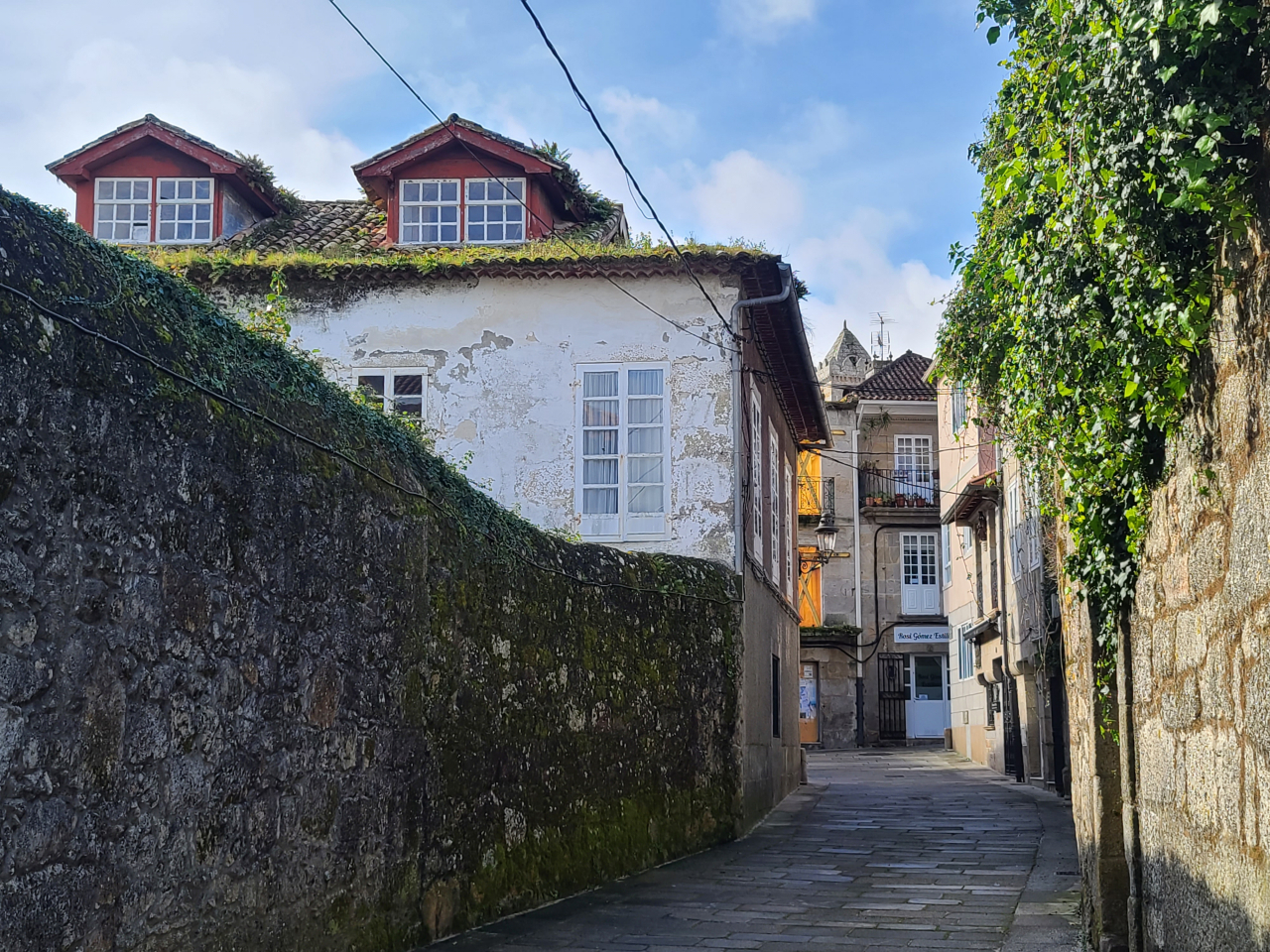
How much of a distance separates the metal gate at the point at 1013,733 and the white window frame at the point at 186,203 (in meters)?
15.4

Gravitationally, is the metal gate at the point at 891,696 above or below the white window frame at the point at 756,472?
below

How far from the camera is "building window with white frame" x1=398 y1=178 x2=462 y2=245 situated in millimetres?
15523

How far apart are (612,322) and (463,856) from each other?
776cm

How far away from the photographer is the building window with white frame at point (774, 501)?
56.2ft

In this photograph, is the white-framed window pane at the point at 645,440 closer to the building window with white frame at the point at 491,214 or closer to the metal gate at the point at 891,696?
the building window with white frame at the point at 491,214

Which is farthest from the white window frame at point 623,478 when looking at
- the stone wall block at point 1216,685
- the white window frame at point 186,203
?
the stone wall block at point 1216,685

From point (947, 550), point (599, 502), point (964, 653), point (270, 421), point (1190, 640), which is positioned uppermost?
point (947, 550)

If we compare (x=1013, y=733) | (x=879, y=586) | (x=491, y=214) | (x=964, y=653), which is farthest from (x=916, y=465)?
(x=491, y=214)

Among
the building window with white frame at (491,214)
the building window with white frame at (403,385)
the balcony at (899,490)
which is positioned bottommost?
the building window with white frame at (403,385)

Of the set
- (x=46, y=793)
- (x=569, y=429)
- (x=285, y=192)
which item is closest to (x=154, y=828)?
(x=46, y=793)

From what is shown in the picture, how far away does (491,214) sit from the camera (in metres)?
15.5

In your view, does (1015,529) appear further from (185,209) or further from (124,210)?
(124,210)

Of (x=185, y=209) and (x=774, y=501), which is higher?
(x=185, y=209)

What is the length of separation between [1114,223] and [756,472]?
37.2ft
